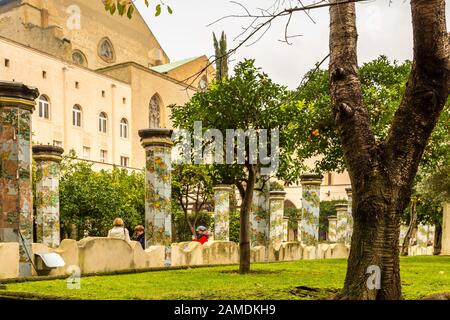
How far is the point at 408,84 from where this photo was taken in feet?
19.9

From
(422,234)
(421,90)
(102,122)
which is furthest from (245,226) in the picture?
(102,122)

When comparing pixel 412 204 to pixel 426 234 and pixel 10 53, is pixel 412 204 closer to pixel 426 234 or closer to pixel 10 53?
pixel 426 234

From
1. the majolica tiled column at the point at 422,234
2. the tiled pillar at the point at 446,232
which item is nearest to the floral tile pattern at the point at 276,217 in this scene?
the tiled pillar at the point at 446,232

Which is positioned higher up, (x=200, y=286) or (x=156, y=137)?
(x=156, y=137)

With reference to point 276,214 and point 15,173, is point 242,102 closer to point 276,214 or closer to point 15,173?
point 15,173

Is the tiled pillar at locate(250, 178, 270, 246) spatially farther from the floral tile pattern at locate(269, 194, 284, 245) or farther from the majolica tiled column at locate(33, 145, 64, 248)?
the majolica tiled column at locate(33, 145, 64, 248)

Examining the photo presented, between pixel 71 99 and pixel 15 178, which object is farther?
pixel 71 99

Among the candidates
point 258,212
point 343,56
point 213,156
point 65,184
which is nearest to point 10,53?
point 65,184

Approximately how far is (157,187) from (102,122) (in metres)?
32.3

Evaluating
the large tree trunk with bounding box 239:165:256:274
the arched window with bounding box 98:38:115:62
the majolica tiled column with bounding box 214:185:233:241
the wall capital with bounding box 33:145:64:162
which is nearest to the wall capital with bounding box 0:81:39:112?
the large tree trunk with bounding box 239:165:256:274

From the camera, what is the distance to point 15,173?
10203mm

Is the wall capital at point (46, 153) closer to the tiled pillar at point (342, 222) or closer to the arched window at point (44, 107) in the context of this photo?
the tiled pillar at point (342, 222)

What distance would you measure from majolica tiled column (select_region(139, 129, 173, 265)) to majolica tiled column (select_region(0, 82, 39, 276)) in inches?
151

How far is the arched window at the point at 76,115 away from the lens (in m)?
42.1
